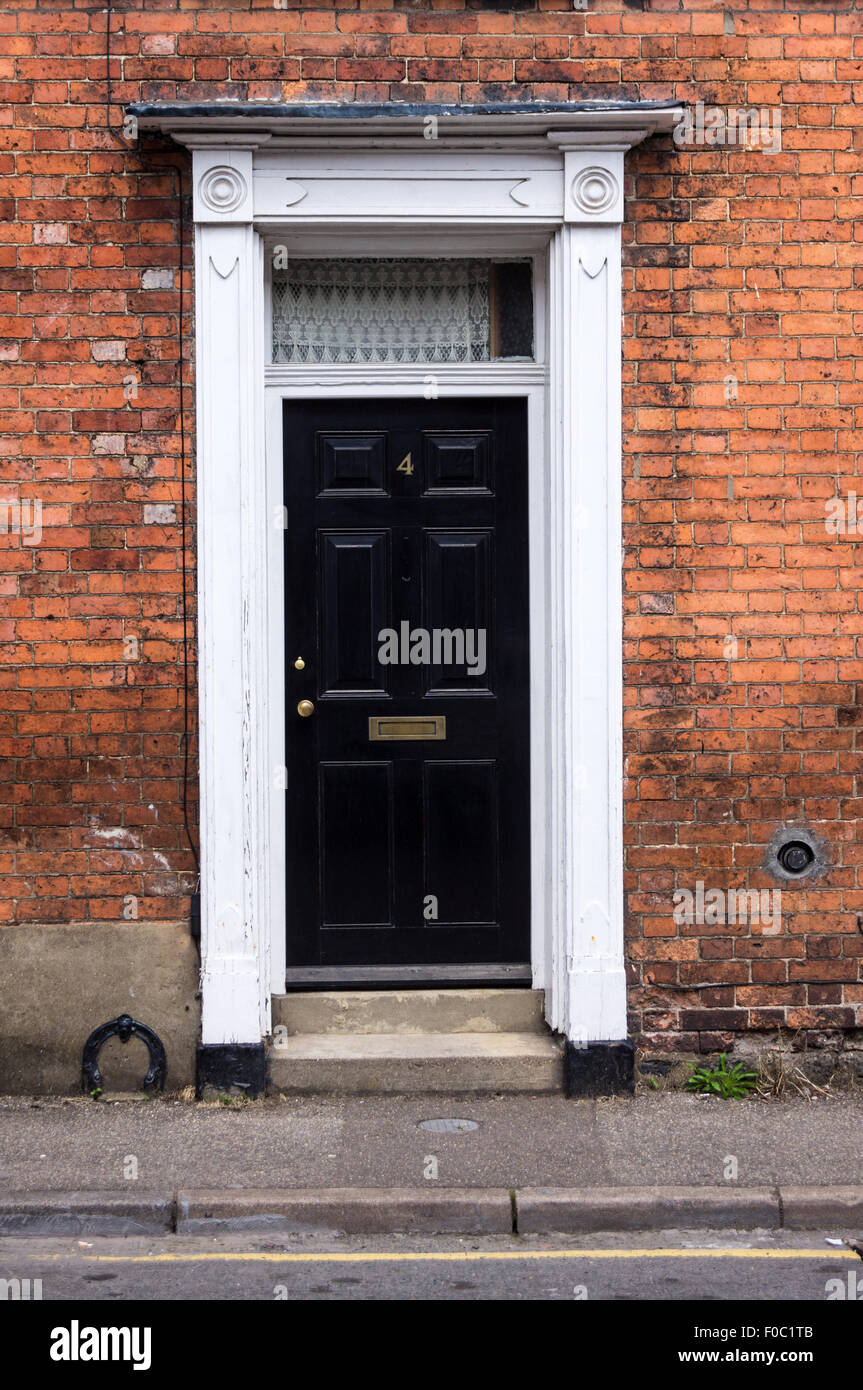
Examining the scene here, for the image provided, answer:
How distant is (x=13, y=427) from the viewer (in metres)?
6.43

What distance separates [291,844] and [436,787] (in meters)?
0.70

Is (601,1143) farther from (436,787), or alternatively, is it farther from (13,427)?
(13,427)

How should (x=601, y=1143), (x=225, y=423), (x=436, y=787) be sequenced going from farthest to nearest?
1. (x=436, y=787)
2. (x=225, y=423)
3. (x=601, y=1143)

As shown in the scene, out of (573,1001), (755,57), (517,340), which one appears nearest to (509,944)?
(573,1001)

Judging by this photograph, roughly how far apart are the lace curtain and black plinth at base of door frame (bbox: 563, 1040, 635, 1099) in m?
3.08

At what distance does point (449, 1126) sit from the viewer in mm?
6070

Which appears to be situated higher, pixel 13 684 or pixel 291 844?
pixel 13 684

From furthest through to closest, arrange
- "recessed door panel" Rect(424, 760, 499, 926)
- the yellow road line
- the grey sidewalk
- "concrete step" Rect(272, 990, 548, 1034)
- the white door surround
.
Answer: "recessed door panel" Rect(424, 760, 499, 926) → "concrete step" Rect(272, 990, 548, 1034) → the white door surround → the grey sidewalk → the yellow road line

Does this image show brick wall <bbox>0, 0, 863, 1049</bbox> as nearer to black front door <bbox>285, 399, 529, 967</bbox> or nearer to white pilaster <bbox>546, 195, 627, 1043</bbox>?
white pilaster <bbox>546, 195, 627, 1043</bbox>

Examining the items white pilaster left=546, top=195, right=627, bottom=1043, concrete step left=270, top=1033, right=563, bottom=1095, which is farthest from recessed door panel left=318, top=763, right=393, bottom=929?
white pilaster left=546, top=195, right=627, bottom=1043

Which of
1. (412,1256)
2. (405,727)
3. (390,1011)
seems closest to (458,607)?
(405,727)

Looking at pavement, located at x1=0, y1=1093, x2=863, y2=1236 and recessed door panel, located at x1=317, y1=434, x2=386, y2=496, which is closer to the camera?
pavement, located at x1=0, y1=1093, x2=863, y2=1236

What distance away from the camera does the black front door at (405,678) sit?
677cm

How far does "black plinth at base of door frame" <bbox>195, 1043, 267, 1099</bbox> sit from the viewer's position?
6383 mm
